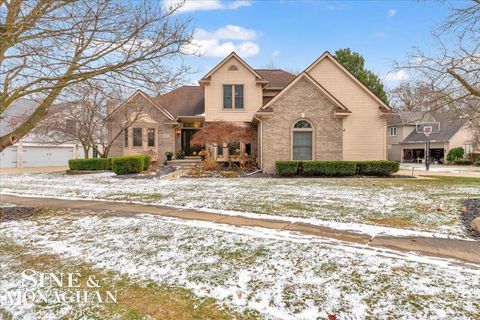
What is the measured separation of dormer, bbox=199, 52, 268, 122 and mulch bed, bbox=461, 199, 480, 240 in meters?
14.9

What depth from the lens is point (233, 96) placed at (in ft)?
70.7

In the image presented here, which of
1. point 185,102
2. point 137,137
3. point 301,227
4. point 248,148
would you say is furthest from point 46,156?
point 301,227

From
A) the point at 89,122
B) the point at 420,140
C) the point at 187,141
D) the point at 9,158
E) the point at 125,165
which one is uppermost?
the point at 89,122

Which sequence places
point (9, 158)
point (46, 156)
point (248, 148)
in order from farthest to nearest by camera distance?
1. point (46, 156)
2. point (9, 158)
3. point (248, 148)

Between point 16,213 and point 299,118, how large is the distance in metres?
14.2

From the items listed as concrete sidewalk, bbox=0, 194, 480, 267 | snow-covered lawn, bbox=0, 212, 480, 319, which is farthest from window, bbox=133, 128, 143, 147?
snow-covered lawn, bbox=0, 212, 480, 319

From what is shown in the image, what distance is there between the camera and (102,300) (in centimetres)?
364

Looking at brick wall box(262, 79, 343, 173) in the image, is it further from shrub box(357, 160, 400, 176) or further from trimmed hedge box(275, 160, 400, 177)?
shrub box(357, 160, 400, 176)

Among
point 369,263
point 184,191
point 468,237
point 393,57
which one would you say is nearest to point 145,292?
point 369,263

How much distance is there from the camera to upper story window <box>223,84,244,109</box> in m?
21.5

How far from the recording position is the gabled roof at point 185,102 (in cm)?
2456

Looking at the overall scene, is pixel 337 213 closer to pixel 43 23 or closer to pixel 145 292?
pixel 145 292

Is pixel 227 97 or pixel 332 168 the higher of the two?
pixel 227 97

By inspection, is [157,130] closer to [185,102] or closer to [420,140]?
[185,102]
